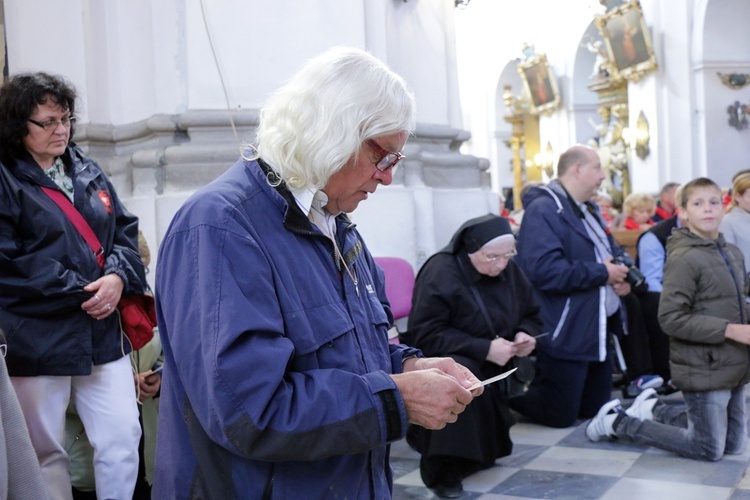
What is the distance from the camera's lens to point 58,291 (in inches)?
120

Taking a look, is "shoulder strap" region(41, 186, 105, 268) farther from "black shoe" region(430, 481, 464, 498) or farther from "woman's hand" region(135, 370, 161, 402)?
"black shoe" region(430, 481, 464, 498)

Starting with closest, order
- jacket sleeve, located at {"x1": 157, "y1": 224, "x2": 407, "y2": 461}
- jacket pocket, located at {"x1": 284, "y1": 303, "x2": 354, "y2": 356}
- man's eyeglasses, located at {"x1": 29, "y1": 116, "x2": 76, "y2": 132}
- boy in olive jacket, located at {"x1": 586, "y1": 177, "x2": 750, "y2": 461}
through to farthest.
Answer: jacket sleeve, located at {"x1": 157, "y1": 224, "x2": 407, "y2": 461}
jacket pocket, located at {"x1": 284, "y1": 303, "x2": 354, "y2": 356}
man's eyeglasses, located at {"x1": 29, "y1": 116, "x2": 76, "y2": 132}
boy in olive jacket, located at {"x1": 586, "y1": 177, "x2": 750, "y2": 461}

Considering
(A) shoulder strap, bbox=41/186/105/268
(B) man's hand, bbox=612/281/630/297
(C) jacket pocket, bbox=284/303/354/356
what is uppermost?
(A) shoulder strap, bbox=41/186/105/268

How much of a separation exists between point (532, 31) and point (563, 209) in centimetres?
1834

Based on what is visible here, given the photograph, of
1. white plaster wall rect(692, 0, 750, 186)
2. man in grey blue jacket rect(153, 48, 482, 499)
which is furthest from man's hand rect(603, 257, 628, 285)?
white plaster wall rect(692, 0, 750, 186)

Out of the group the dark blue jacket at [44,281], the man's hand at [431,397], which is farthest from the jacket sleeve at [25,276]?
the man's hand at [431,397]

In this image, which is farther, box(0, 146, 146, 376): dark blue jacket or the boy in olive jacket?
the boy in olive jacket

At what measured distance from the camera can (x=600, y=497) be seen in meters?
4.05

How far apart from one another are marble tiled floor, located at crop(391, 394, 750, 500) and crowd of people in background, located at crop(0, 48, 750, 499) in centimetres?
10

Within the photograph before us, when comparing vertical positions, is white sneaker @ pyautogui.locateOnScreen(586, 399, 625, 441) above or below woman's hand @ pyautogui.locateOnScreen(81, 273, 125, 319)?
below

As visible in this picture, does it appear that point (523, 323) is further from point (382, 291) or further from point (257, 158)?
point (257, 158)

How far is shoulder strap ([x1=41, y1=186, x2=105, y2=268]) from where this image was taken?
317 centimetres

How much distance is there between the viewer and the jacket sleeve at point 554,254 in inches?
219

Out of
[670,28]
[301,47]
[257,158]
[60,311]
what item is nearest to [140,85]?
[301,47]
